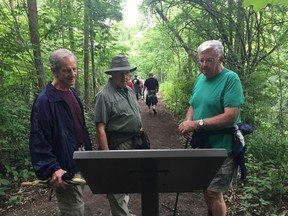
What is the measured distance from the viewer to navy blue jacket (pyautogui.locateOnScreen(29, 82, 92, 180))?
2.29m

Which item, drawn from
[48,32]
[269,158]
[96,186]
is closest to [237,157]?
[96,186]

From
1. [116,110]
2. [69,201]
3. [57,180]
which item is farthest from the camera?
[116,110]

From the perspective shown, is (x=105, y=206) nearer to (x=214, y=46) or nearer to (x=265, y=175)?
(x=265, y=175)

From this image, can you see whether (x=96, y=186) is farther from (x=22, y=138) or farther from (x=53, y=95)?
(x=22, y=138)

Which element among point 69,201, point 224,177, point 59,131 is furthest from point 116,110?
point 224,177

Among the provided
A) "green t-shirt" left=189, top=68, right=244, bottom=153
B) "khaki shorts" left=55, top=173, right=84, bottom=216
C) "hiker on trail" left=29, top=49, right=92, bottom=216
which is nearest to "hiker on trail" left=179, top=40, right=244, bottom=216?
"green t-shirt" left=189, top=68, right=244, bottom=153

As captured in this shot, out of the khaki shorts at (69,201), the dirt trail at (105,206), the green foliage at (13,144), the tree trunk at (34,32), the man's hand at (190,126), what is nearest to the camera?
the khaki shorts at (69,201)

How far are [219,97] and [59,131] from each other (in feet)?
5.29

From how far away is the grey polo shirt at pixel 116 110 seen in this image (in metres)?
3.04

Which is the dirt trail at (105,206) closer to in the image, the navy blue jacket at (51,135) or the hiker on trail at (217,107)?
the hiker on trail at (217,107)

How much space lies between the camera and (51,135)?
7.81ft

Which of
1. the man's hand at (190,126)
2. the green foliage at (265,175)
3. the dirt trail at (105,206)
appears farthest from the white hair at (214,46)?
the dirt trail at (105,206)

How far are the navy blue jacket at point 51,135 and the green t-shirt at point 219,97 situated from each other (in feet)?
4.53

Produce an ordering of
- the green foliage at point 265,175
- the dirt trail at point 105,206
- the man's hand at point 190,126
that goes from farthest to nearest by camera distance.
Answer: the dirt trail at point 105,206 < the green foliage at point 265,175 < the man's hand at point 190,126
